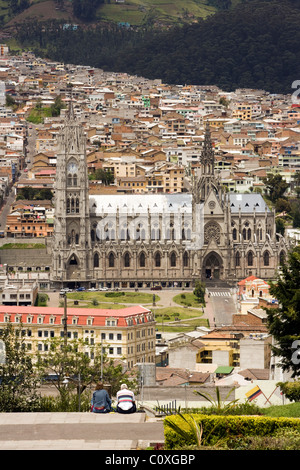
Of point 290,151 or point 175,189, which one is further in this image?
point 290,151

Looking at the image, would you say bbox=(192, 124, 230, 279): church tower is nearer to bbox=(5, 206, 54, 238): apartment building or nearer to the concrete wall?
bbox=(5, 206, 54, 238): apartment building

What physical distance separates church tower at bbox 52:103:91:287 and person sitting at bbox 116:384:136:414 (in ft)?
295

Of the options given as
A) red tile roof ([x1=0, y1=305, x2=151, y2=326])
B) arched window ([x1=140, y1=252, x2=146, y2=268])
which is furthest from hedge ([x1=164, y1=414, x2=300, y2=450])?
arched window ([x1=140, y1=252, x2=146, y2=268])

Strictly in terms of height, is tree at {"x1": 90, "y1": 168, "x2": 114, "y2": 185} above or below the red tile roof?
above

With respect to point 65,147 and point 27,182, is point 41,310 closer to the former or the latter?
point 65,147

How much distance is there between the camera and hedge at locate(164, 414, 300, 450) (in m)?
32.0

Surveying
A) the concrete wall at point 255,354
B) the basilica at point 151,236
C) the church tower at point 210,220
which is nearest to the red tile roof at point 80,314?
the concrete wall at point 255,354

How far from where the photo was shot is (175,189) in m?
159

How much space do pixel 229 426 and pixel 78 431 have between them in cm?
354

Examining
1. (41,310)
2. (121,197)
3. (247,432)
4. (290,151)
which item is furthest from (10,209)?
(247,432)

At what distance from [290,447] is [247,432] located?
2.13 m

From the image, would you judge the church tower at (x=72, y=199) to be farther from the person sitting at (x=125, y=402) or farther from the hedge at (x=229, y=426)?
Result: the hedge at (x=229, y=426)

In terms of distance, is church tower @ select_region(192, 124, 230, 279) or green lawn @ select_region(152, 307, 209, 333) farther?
church tower @ select_region(192, 124, 230, 279)
